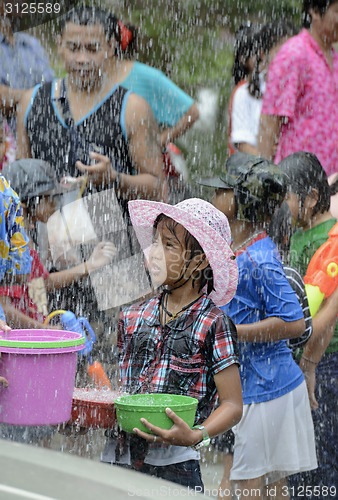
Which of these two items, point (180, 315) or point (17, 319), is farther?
point (17, 319)

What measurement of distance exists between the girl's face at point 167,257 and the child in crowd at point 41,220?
4.33ft

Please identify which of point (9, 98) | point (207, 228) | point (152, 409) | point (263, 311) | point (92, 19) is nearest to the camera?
point (152, 409)

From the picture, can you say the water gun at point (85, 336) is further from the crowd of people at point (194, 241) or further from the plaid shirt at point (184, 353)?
the plaid shirt at point (184, 353)

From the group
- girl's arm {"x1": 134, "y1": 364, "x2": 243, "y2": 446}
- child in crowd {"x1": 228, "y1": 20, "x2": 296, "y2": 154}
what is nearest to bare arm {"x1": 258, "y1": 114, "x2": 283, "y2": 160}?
child in crowd {"x1": 228, "y1": 20, "x2": 296, "y2": 154}

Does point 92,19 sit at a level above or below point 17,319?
above

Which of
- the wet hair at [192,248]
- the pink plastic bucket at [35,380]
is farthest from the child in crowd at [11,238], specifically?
the pink plastic bucket at [35,380]

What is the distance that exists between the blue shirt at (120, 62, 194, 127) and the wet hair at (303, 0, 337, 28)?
2.91ft

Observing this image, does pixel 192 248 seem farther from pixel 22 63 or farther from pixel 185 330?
pixel 22 63

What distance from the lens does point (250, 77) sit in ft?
19.5

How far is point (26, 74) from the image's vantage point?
568cm

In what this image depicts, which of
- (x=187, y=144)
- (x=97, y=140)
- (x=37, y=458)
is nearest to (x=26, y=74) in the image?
(x=97, y=140)

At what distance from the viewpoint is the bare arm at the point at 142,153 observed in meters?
4.48

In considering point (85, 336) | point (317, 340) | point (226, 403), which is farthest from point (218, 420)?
point (317, 340)

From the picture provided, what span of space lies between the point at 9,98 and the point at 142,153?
1.03 meters
